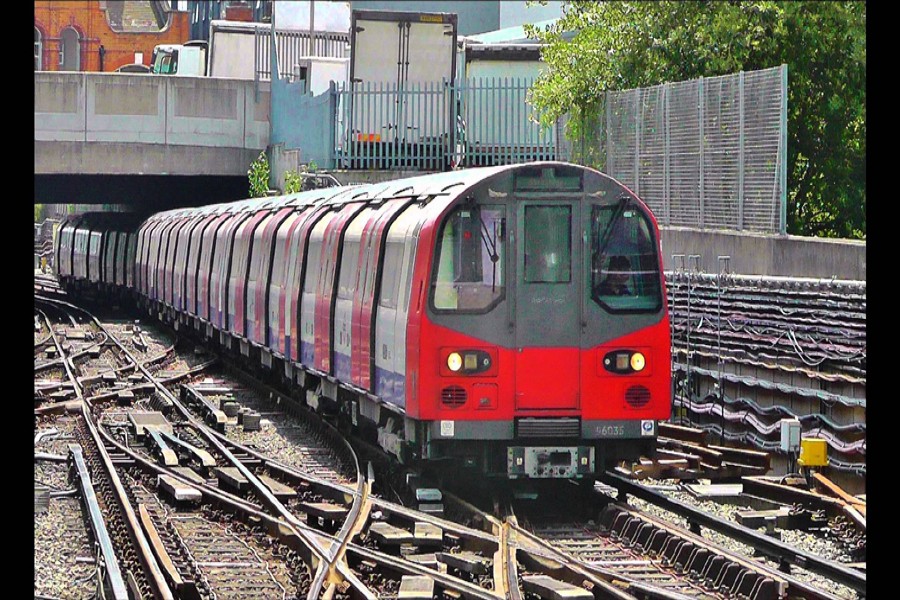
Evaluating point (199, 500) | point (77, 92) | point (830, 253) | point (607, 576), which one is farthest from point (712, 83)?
point (77, 92)

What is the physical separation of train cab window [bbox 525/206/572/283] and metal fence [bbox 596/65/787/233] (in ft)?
16.7

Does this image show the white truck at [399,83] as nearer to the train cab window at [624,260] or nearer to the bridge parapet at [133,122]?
the bridge parapet at [133,122]

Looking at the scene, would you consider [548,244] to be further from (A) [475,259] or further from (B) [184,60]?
(B) [184,60]

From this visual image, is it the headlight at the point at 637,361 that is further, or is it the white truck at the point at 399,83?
the white truck at the point at 399,83

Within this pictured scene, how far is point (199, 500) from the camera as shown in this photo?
12.6 m

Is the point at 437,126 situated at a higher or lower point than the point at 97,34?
lower

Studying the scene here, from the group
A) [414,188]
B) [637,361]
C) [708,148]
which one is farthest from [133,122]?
[637,361]

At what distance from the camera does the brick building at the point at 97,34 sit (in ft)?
235

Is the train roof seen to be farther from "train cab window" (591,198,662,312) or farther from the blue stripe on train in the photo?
the blue stripe on train

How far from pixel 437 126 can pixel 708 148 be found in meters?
12.6

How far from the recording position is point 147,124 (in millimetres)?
35281

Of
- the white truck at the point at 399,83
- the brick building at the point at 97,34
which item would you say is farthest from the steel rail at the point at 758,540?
the brick building at the point at 97,34

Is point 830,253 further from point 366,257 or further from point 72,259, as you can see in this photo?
point 72,259
